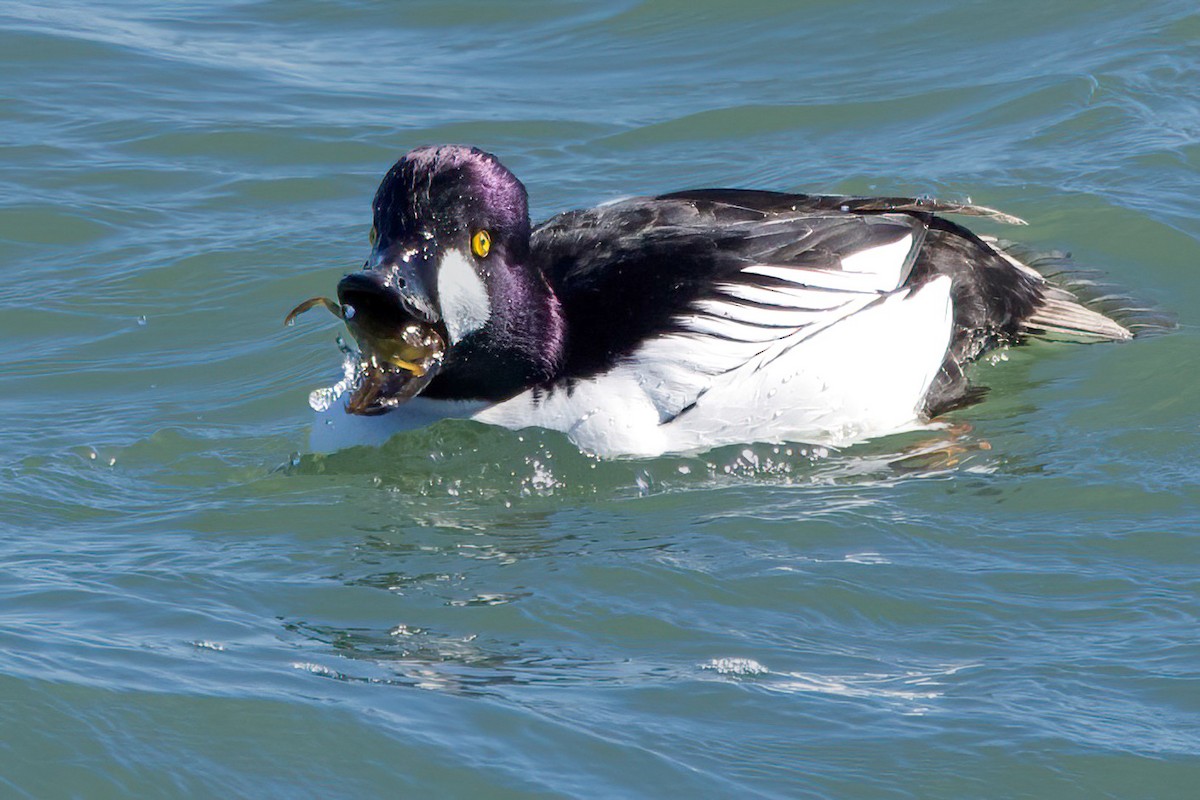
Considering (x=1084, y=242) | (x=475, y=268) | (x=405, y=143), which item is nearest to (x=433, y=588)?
(x=475, y=268)

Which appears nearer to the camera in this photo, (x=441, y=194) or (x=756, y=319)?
(x=441, y=194)

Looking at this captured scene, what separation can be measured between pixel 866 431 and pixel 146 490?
122 inches

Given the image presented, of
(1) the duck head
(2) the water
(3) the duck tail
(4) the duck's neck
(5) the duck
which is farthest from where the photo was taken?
(3) the duck tail

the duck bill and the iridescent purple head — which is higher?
the iridescent purple head

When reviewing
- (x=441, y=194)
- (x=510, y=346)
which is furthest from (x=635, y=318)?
(x=441, y=194)

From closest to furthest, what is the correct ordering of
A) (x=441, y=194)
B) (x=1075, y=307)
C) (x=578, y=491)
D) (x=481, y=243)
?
(x=441, y=194) < (x=481, y=243) < (x=578, y=491) < (x=1075, y=307)

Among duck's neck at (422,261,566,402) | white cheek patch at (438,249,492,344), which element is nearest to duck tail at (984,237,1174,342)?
duck's neck at (422,261,566,402)

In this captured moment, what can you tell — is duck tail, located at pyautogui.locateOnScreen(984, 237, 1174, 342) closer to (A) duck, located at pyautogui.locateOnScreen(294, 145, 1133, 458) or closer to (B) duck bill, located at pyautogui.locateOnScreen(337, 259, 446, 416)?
(A) duck, located at pyautogui.locateOnScreen(294, 145, 1133, 458)

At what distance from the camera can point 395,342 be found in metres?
7.45

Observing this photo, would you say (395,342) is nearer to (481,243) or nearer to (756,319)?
(481,243)

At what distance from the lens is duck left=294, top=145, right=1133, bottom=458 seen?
7.33 metres

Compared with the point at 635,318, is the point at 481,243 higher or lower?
higher

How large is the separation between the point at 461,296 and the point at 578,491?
94cm

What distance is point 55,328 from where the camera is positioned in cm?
993
